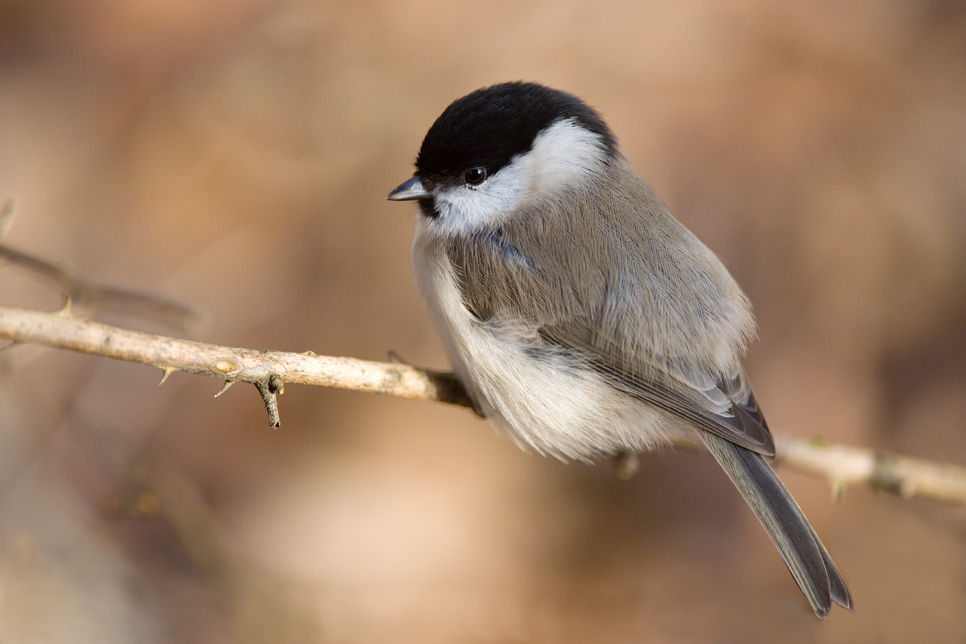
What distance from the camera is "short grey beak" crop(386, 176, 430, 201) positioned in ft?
5.66

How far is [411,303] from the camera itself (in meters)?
2.74

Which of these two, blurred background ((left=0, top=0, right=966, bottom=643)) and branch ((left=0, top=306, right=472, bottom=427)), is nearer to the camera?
branch ((left=0, top=306, right=472, bottom=427))

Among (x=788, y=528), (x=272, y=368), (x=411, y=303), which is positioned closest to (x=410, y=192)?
(x=272, y=368)

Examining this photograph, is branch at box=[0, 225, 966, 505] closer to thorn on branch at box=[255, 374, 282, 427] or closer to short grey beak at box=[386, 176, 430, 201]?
thorn on branch at box=[255, 374, 282, 427]

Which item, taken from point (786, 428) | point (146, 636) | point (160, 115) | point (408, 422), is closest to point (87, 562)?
point (146, 636)

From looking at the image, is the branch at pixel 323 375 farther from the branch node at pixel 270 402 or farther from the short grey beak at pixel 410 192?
the short grey beak at pixel 410 192

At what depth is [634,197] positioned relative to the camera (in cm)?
173

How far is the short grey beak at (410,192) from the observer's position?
67.9 inches

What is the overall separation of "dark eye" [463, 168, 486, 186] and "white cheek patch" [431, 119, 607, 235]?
0.4 inches

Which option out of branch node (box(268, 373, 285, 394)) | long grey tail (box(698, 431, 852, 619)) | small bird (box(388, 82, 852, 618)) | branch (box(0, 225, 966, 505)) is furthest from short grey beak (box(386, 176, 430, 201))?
long grey tail (box(698, 431, 852, 619))

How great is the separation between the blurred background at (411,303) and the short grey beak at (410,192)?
3.32 feet

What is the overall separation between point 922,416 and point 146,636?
9.24 ft

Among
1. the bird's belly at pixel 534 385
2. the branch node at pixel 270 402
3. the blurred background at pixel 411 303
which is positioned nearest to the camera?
the branch node at pixel 270 402

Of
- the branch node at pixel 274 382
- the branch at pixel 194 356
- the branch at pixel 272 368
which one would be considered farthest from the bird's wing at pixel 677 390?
the branch node at pixel 274 382
